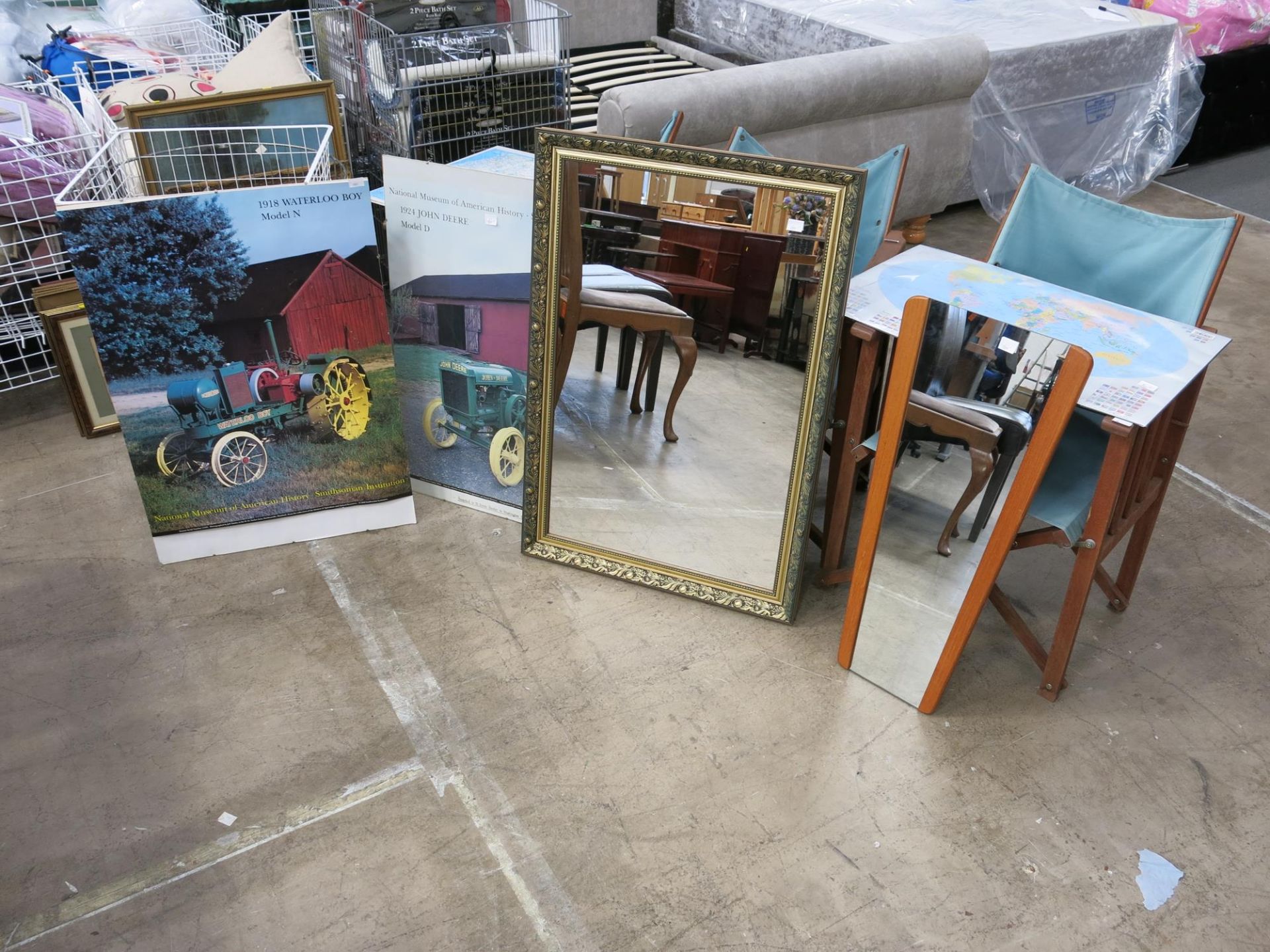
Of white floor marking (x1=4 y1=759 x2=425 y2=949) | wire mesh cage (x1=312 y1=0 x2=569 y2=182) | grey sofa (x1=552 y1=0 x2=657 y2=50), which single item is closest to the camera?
white floor marking (x1=4 y1=759 x2=425 y2=949)

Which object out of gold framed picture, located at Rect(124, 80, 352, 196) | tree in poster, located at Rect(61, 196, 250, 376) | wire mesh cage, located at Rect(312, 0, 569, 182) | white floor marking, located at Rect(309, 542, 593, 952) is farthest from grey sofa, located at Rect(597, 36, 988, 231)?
white floor marking, located at Rect(309, 542, 593, 952)

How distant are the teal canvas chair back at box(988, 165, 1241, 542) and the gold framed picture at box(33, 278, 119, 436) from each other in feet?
9.02

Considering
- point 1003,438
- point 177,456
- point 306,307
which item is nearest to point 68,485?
point 177,456

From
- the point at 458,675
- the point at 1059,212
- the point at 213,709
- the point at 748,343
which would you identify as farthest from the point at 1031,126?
the point at 213,709

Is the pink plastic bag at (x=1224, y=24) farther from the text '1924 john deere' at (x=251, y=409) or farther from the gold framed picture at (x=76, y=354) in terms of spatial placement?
the gold framed picture at (x=76, y=354)

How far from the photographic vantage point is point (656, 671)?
254cm

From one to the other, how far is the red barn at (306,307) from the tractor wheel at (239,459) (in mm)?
224

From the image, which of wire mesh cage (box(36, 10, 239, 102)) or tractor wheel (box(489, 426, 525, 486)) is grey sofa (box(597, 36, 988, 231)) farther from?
wire mesh cage (box(36, 10, 239, 102))

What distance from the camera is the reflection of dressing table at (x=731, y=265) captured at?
7.95 ft

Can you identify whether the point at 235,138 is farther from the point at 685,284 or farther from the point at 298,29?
the point at 685,284

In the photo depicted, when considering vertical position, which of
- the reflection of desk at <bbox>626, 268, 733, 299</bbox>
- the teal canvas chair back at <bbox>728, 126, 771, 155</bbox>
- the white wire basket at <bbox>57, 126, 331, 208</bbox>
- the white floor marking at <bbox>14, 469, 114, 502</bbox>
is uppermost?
the teal canvas chair back at <bbox>728, 126, 771, 155</bbox>

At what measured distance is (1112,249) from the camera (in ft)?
9.12

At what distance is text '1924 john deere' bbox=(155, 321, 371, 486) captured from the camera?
2.66 metres

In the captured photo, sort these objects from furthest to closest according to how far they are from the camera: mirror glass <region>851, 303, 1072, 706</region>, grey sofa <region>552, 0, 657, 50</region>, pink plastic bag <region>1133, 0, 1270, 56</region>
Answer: pink plastic bag <region>1133, 0, 1270, 56</region> < grey sofa <region>552, 0, 657, 50</region> < mirror glass <region>851, 303, 1072, 706</region>
